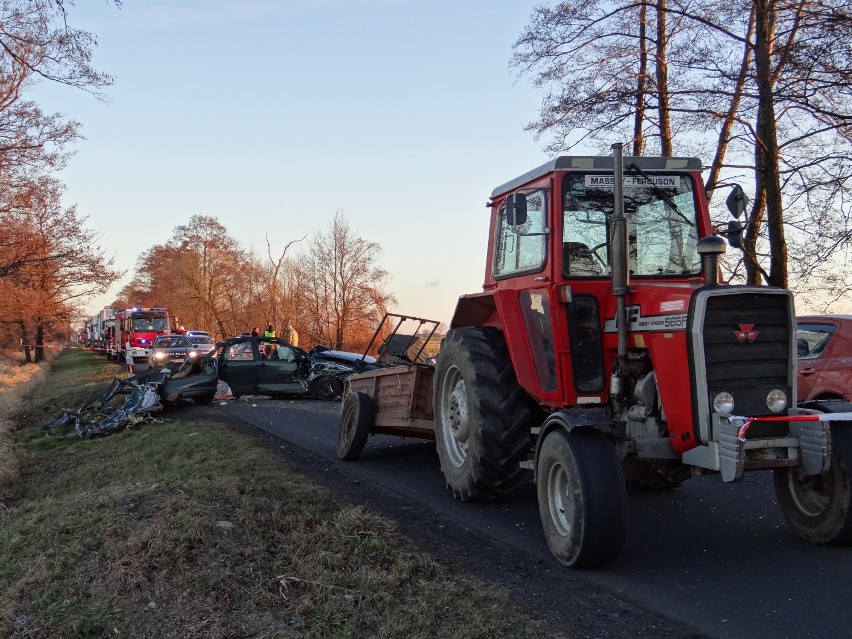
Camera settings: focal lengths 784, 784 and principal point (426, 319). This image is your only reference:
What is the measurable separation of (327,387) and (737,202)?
12.3 metres

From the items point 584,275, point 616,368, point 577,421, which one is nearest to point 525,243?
point 584,275

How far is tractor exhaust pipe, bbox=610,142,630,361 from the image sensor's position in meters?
5.43

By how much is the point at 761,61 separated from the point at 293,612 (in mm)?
11673

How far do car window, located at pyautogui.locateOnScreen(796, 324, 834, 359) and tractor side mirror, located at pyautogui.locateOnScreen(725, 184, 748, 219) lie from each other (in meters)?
3.30

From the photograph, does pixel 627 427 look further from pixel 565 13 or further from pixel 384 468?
pixel 565 13

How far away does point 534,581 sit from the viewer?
4840mm

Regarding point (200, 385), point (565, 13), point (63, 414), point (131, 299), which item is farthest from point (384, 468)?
point (131, 299)

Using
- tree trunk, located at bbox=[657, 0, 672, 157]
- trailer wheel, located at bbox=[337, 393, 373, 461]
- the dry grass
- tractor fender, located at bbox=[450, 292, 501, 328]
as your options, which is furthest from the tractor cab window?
tree trunk, located at bbox=[657, 0, 672, 157]

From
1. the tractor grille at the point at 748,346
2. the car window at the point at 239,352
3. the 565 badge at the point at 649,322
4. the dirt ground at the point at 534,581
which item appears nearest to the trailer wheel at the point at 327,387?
the car window at the point at 239,352

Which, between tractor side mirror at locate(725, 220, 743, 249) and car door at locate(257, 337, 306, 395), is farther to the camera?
car door at locate(257, 337, 306, 395)

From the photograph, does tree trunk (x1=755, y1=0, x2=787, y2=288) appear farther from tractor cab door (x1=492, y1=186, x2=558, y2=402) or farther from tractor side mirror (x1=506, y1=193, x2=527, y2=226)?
tractor side mirror (x1=506, y1=193, x2=527, y2=226)

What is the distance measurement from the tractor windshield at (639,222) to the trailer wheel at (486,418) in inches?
42.9

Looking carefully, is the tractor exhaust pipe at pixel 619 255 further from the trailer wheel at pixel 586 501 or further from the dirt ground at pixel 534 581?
the dirt ground at pixel 534 581

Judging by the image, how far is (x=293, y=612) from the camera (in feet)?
14.4
